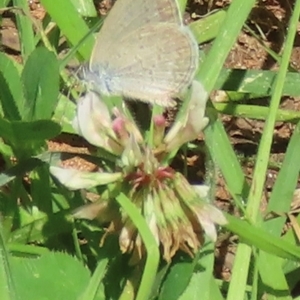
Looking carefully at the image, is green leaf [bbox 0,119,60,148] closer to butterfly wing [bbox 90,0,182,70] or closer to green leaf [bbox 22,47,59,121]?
green leaf [bbox 22,47,59,121]

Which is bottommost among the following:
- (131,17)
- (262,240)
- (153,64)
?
(262,240)

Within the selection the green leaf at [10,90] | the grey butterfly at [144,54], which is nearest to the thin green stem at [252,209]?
the grey butterfly at [144,54]

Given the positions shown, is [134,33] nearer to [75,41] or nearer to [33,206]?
[75,41]

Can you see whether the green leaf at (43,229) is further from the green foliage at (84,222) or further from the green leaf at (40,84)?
the green leaf at (40,84)

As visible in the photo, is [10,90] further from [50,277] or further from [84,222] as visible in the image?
[50,277]

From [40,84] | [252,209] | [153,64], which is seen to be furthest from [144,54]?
[252,209]

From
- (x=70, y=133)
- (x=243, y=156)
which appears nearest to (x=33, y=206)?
(x=70, y=133)

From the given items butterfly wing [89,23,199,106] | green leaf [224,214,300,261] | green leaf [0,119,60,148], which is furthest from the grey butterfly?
green leaf [224,214,300,261]
